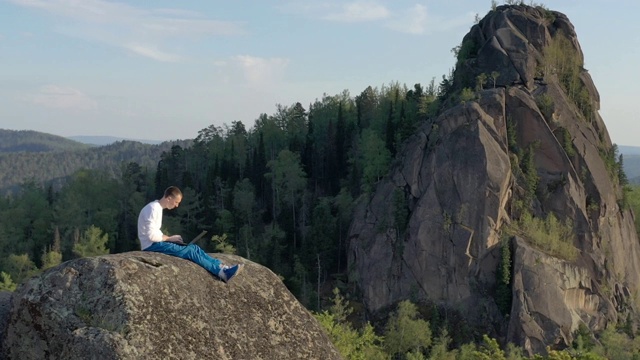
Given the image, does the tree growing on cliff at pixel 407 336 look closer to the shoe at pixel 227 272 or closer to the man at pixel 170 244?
the man at pixel 170 244

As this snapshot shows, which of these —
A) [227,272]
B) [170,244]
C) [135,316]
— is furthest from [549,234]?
[135,316]

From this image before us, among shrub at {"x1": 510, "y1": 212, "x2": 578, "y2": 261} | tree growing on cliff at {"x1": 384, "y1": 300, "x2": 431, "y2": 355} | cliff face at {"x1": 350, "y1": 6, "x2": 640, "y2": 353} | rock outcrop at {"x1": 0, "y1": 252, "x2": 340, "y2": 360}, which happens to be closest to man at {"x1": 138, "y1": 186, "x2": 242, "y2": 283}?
rock outcrop at {"x1": 0, "y1": 252, "x2": 340, "y2": 360}

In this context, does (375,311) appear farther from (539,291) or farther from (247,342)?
(247,342)

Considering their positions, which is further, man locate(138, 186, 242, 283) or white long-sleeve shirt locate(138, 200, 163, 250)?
white long-sleeve shirt locate(138, 200, 163, 250)

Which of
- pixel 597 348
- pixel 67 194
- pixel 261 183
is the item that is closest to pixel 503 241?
pixel 597 348

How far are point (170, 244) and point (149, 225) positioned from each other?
54 centimetres

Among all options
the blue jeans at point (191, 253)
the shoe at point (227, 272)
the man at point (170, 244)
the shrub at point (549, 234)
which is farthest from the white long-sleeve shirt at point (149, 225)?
the shrub at point (549, 234)

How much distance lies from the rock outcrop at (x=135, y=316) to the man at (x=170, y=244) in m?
0.19

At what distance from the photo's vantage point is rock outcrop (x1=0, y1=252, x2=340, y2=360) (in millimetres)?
8711

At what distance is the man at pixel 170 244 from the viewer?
10.4 m

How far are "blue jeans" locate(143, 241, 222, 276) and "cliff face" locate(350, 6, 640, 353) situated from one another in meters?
55.1

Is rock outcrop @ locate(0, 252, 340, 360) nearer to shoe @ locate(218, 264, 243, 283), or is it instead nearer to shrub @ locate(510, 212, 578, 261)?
shoe @ locate(218, 264, 243, 283)

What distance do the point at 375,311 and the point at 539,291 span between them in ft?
54.5

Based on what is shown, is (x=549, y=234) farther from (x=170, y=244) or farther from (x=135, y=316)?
(x=135, y=316)
